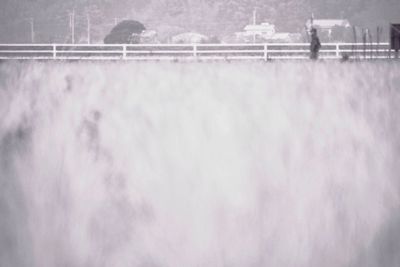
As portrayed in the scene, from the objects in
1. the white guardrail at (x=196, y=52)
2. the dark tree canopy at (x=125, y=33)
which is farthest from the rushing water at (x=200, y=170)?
the dark tree canopy at (x=125, y=33)

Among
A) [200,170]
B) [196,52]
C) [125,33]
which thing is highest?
[125,33]

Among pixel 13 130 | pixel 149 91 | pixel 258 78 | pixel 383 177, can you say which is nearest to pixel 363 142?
pixel 383 177

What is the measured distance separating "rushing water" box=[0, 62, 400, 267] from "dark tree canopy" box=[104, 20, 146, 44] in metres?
12.1

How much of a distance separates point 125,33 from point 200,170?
42.8ft

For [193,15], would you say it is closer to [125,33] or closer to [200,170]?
[125,33]

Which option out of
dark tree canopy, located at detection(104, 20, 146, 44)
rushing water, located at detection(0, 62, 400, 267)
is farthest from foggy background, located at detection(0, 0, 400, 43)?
rushing water, located at detection(0, 62, 400, 267)

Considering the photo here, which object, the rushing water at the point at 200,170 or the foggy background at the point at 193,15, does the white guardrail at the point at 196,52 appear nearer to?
the rushing water at the point at 200,170

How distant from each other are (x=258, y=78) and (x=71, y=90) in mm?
1001

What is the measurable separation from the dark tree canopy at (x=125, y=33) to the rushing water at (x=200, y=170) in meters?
12.1

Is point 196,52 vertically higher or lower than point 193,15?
lower

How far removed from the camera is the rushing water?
2.10m

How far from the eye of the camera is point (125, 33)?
565 inches

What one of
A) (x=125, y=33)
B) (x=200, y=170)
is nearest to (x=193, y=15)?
(x=125, y=33)

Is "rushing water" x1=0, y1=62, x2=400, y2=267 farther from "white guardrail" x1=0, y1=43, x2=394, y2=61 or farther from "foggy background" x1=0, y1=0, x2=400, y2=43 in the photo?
"foggy background" x1=0, y1=0, x2=400, y2=43
